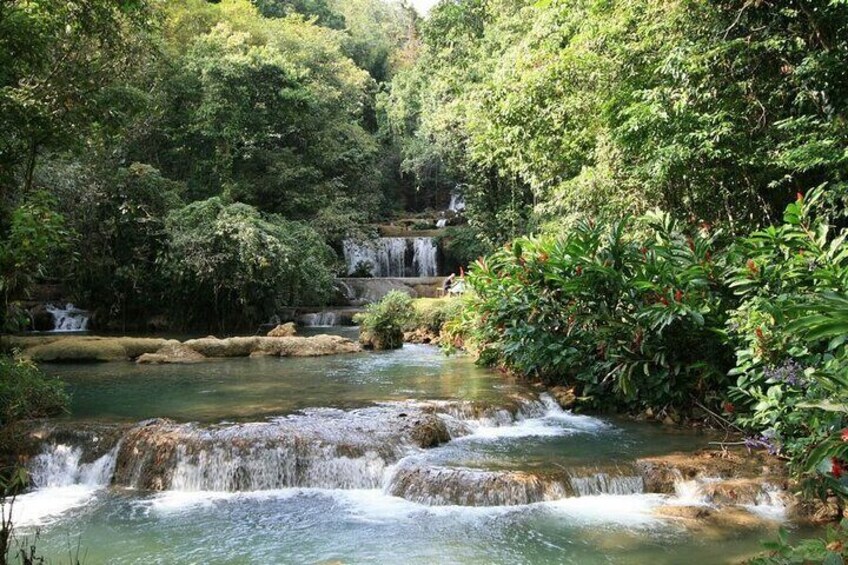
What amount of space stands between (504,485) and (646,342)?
10.7 feet

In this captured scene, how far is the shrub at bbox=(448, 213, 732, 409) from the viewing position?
7.83m

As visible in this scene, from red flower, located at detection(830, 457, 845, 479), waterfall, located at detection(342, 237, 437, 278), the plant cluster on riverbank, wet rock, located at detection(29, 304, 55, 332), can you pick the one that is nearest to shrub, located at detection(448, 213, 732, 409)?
the plant cluster on riverbank

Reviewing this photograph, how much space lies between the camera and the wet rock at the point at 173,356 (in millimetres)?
13727

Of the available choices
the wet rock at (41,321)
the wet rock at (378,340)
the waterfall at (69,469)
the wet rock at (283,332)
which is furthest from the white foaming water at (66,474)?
the wet rock at (41,321)

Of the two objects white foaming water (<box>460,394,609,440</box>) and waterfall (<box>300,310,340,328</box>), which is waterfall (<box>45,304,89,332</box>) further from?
white foaming water (<box>460,394,609,440</box>)

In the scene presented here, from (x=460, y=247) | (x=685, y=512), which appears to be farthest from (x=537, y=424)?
(x=460, y=247)

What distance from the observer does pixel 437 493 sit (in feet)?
20.7

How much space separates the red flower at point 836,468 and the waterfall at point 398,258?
21.2 meters

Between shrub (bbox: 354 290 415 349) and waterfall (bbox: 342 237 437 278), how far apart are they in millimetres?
9441

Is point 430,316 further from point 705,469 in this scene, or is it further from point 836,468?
point 836,468

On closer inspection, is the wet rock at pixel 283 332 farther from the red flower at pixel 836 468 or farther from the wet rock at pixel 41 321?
the red flower at pixel 836 468

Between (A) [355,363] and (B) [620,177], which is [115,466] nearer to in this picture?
(A) [355,363]

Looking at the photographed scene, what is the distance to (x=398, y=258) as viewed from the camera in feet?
83.5

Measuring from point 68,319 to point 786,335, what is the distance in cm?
1878
